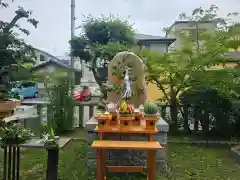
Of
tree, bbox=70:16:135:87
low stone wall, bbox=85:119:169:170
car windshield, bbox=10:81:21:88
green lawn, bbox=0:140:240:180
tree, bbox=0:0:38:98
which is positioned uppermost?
tree, bbox=70:16:135:87

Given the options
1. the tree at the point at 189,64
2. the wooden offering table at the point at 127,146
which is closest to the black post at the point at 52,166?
the wooden offering table at the point at 127,146

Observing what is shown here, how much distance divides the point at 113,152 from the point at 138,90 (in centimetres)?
122

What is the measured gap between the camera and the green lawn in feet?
13.0

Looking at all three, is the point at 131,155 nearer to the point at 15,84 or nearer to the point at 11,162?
the point at 11,162

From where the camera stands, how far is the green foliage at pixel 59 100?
670 cm

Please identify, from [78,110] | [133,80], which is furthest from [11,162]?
[78,110]

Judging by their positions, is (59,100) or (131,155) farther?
(59,100)

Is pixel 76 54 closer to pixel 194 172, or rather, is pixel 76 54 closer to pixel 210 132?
pixel 210 132

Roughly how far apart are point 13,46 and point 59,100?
131 inches

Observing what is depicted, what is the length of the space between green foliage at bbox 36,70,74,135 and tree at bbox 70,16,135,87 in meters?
2.60

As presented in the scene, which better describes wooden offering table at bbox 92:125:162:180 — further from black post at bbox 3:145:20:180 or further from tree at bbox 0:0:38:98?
tree at bbox 0:0:38:98

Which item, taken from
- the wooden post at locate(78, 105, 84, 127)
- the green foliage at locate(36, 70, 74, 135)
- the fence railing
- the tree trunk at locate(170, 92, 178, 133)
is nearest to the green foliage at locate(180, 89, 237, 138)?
the tree trunk at locate(170, 92, 178, 133)

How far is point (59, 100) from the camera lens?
672 cm

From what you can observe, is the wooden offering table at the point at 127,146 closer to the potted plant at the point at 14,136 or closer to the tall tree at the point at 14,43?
the potted plant at the point at 14,136
